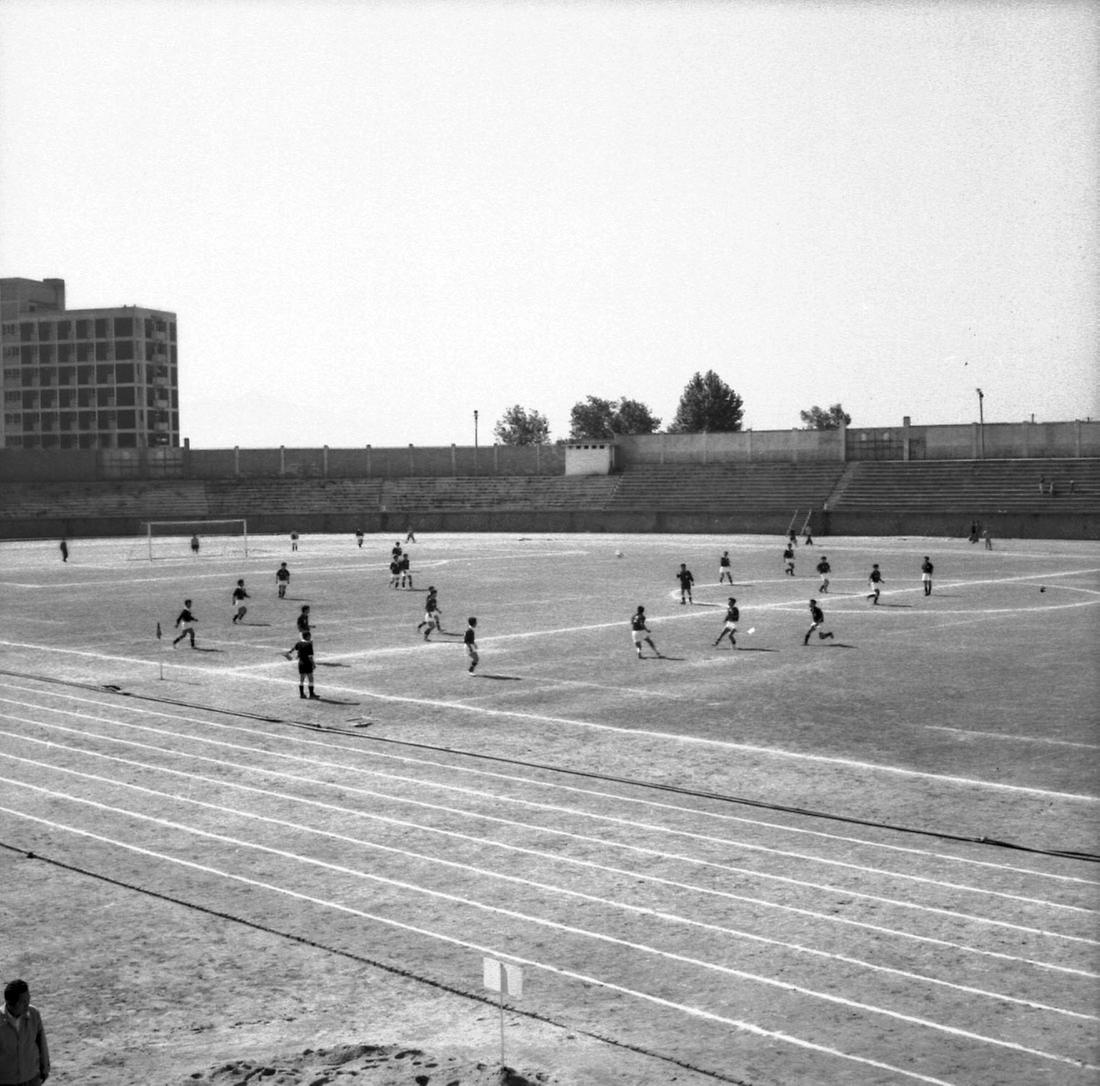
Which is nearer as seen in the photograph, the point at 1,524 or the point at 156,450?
the point at 1,524

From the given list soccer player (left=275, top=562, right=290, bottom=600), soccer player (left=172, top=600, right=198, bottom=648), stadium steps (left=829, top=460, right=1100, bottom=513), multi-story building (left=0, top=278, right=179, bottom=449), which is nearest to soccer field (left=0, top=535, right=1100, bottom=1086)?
soccer player (left=172, top=600, right=198, bottom=648)

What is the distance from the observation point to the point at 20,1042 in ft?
28.7

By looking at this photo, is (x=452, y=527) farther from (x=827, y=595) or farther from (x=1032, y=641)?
(x=1032, y=641)

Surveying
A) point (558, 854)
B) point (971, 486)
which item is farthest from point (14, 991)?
point (971, 486)


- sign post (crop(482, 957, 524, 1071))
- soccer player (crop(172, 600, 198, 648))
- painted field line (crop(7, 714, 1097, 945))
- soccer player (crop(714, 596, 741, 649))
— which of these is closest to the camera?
sign post (crop(482, 957, 524, 1071))

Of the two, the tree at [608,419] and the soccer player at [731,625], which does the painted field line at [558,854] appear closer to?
the soccer player at [731,625]

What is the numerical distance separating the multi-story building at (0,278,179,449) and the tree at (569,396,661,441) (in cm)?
5861

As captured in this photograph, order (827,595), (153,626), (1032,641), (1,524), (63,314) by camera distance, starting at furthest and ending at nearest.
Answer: (63,314), (1,524), (827,595), (153,626), (1032,641)

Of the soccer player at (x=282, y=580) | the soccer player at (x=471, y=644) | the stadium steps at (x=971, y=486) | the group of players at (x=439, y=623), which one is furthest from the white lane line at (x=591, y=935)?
the stadium steps at (x=971, y=486)

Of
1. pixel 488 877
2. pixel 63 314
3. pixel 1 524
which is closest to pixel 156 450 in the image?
pixel 1 524

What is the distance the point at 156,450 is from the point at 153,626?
72.3m

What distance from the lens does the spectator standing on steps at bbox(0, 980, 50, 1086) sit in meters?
8.70

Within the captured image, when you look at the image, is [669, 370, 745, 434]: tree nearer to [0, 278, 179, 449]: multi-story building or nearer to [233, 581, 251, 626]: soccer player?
[0, 278, 179, 449]: multi-story building

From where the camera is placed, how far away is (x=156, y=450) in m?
108
